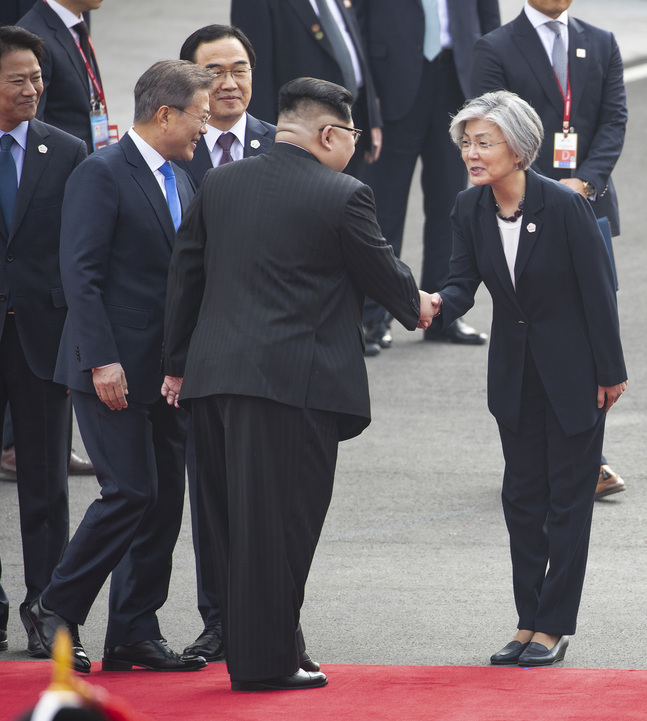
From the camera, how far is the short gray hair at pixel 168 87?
396 centimetres

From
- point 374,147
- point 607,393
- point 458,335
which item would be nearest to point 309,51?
point 374,147

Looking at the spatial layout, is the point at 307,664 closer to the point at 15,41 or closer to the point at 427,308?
the point at 427,308

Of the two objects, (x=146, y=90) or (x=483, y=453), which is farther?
(x=483, y=453)

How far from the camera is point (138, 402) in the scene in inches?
158

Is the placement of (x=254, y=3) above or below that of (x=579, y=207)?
above

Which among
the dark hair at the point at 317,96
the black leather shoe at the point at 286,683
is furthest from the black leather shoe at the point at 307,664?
the dark hair at the point at 317,96

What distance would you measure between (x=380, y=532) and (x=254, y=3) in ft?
8.88

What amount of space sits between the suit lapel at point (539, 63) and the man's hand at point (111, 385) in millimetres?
2628

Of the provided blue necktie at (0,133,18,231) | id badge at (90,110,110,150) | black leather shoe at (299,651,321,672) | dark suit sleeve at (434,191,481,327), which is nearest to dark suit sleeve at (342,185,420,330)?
dark suit sleeve at (434,191,481,327)

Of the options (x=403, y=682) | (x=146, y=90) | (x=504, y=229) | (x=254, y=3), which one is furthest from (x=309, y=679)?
(x=254, y=3)

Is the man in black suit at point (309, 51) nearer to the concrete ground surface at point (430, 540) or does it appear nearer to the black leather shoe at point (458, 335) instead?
the black leather shoe at point (458, 335)

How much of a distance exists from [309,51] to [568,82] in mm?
1555

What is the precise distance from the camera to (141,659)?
4.07 metres

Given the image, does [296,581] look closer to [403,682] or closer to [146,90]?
[403,682]
